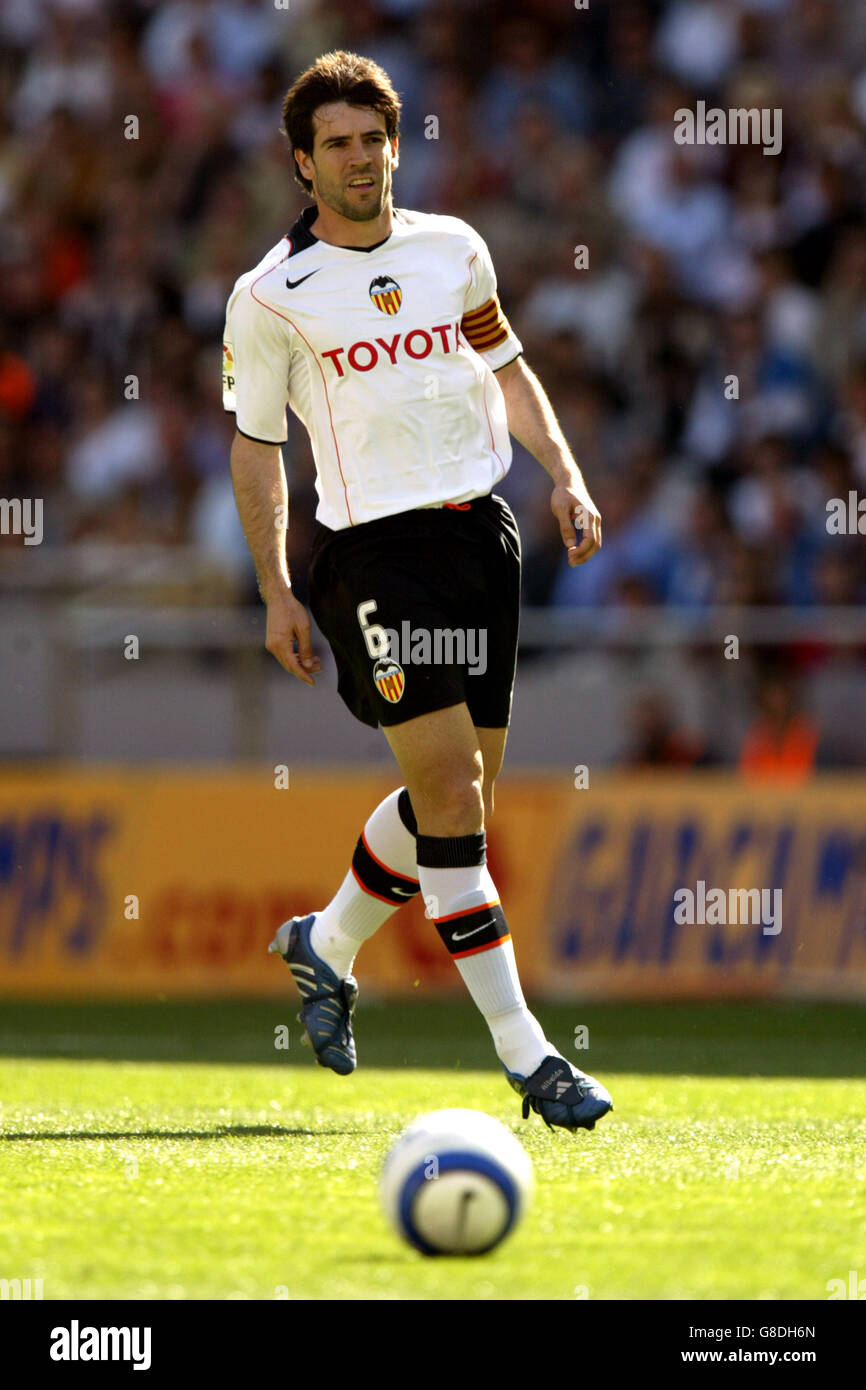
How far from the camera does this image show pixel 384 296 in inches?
235

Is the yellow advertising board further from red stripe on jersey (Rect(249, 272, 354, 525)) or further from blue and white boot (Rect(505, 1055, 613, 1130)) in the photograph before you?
blue and white boot (Rect(505, 1055, 613, 1130))

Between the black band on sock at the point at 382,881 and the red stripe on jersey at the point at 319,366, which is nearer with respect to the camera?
the red stripe on jersey at the point at 319,366

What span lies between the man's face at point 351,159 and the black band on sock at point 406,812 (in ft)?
5.62

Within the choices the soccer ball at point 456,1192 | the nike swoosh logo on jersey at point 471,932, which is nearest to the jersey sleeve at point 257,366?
the nike swoosh logo on jersey at point 471,932

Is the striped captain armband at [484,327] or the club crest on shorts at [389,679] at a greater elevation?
the striped captain armband at [484,327]

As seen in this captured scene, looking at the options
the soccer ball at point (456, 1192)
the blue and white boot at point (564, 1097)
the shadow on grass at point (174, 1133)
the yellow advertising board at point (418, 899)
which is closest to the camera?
the soccer ball at point (456, 1192)

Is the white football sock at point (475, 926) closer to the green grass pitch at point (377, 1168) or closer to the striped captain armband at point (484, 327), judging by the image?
the green grass pitch at point (377, 1168)

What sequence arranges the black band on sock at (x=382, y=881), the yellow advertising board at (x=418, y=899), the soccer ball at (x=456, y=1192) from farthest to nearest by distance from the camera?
the yellow advertising board at (x=418, y=899)
the black band on sock at (x=382, y=881)
the soccer ball at (x=456, y=1192)

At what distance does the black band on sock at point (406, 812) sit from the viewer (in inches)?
252

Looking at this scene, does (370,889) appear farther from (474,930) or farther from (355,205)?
(355,205)

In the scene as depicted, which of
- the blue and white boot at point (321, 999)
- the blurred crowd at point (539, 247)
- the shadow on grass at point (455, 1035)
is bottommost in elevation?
the shadow on grass at point (455, 1035)

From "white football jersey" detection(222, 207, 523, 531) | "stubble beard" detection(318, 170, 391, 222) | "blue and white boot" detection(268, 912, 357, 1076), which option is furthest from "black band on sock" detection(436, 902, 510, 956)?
"stubble beard" detection(318, 170, 391, 222)

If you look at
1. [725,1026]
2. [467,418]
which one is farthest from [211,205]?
[467,418]

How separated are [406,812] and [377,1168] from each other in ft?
4.83
